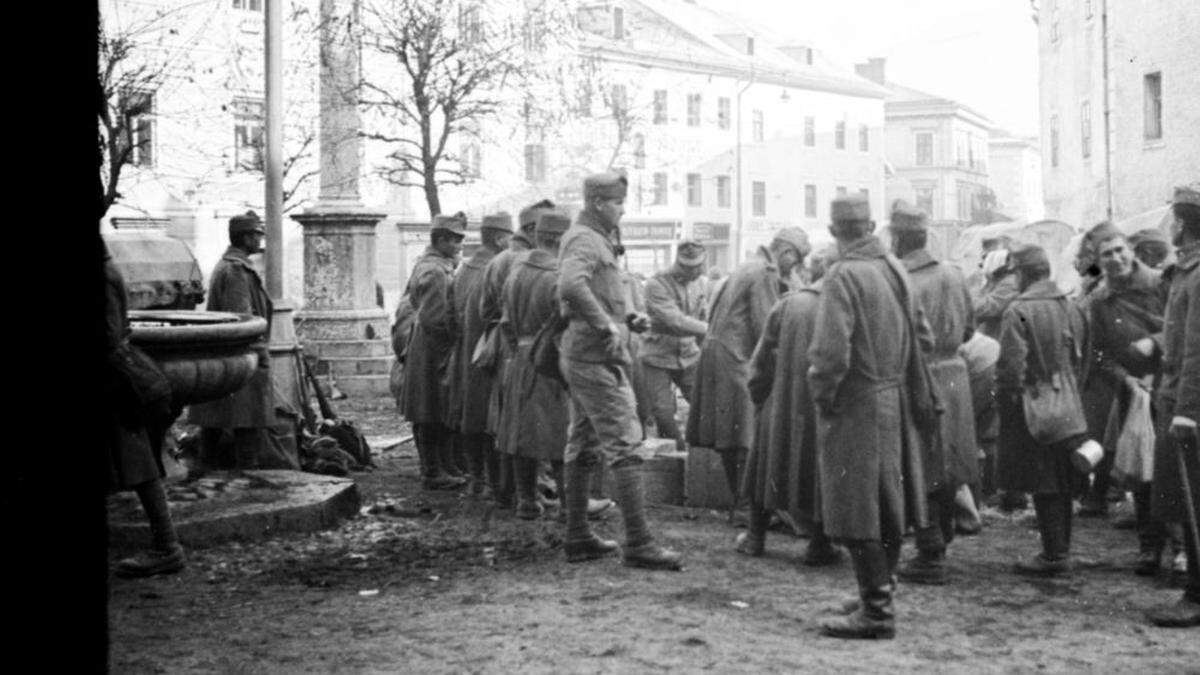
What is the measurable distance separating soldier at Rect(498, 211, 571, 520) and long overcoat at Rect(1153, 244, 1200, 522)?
11.6 ft

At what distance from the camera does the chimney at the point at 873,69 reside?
78.9m

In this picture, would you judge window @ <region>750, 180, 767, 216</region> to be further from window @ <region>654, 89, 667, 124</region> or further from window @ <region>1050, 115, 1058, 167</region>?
window @ <region>1050, 115, 1058, 167</region>

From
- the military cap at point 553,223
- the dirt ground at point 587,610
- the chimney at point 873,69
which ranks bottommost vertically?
the dirt ground at point 587,610

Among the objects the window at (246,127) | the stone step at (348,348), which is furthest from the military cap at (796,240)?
the window at (246,127)

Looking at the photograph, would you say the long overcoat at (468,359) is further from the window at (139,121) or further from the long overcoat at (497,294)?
the window at (139,121)

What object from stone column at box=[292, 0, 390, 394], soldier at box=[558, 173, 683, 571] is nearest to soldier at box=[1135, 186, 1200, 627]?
soldier at box=[558, 173, 683, 571]

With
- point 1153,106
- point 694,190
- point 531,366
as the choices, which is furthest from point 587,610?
point 694,190

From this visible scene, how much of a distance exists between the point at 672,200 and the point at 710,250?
10.5 ft

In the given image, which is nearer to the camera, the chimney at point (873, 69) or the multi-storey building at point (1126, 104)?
the multi-storey building at point (1126, 104)

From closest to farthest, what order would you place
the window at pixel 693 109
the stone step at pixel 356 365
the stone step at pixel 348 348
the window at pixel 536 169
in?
the stone step at pixel 356 365
the stone step at pixel 348 348
the window at pixel 536 169
the window at pixel 693 109

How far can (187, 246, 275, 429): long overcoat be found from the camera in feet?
34.4

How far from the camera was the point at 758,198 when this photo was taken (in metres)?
59.1

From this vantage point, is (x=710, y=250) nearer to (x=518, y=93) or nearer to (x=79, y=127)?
(x=518, y=93)

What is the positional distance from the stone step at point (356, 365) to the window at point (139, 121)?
153 inches
